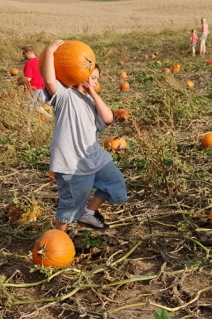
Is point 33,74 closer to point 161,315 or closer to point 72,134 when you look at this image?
point 72,134

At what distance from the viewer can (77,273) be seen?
125 inches

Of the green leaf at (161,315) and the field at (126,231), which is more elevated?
the green leaf at (161,315)

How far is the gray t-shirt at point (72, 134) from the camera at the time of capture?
3.22 m

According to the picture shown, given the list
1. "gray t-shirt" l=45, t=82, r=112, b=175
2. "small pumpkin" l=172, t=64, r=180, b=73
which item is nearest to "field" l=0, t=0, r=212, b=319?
"gray t-shirt" l=45, t=82, r=112, b=175

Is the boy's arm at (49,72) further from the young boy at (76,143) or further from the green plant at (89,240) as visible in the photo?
the green plant at (89,240)

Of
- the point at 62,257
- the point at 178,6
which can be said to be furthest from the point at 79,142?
the point at 178,6

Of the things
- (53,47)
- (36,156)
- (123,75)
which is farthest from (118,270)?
(123,75)

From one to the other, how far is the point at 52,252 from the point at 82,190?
52cm

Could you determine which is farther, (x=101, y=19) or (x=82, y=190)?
(x=101, y=19)

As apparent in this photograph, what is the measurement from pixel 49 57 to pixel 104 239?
5.22 feet

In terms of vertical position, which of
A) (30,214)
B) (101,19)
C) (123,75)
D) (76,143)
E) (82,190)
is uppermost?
(76,143)

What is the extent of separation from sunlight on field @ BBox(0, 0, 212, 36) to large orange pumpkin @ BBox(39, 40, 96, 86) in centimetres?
2110

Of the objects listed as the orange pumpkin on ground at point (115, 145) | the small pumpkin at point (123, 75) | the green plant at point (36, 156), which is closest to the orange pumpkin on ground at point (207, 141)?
the orange pumpkin on ground at point (115, 145)

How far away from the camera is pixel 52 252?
10.3 ft
